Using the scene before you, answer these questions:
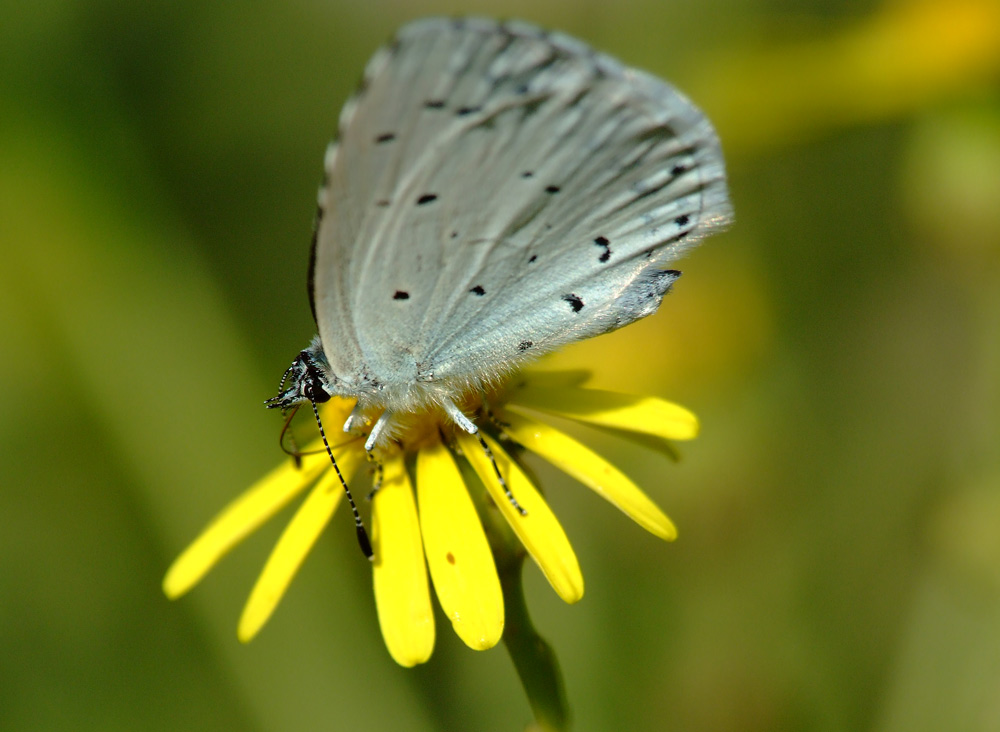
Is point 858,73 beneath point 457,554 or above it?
above

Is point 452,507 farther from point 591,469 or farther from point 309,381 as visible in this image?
point 309,381

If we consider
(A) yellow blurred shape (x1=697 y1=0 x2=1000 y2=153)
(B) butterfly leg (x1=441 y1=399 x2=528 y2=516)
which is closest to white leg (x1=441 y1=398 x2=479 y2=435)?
(B) butterfly leg (x1=441 y1=399 x2=528 y2=516)

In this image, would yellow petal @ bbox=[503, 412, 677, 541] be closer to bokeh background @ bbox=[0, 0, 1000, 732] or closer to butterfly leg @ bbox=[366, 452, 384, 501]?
butterfly leg @ bbox=[366, 452, 384, 501]

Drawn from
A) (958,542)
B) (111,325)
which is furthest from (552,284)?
(111,325)

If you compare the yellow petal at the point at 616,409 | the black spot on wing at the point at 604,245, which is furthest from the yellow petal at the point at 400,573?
the black spot on wing at the point at 604,245

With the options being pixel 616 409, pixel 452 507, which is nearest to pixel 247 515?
pixel 452 507

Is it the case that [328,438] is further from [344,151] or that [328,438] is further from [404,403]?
[344,151]
